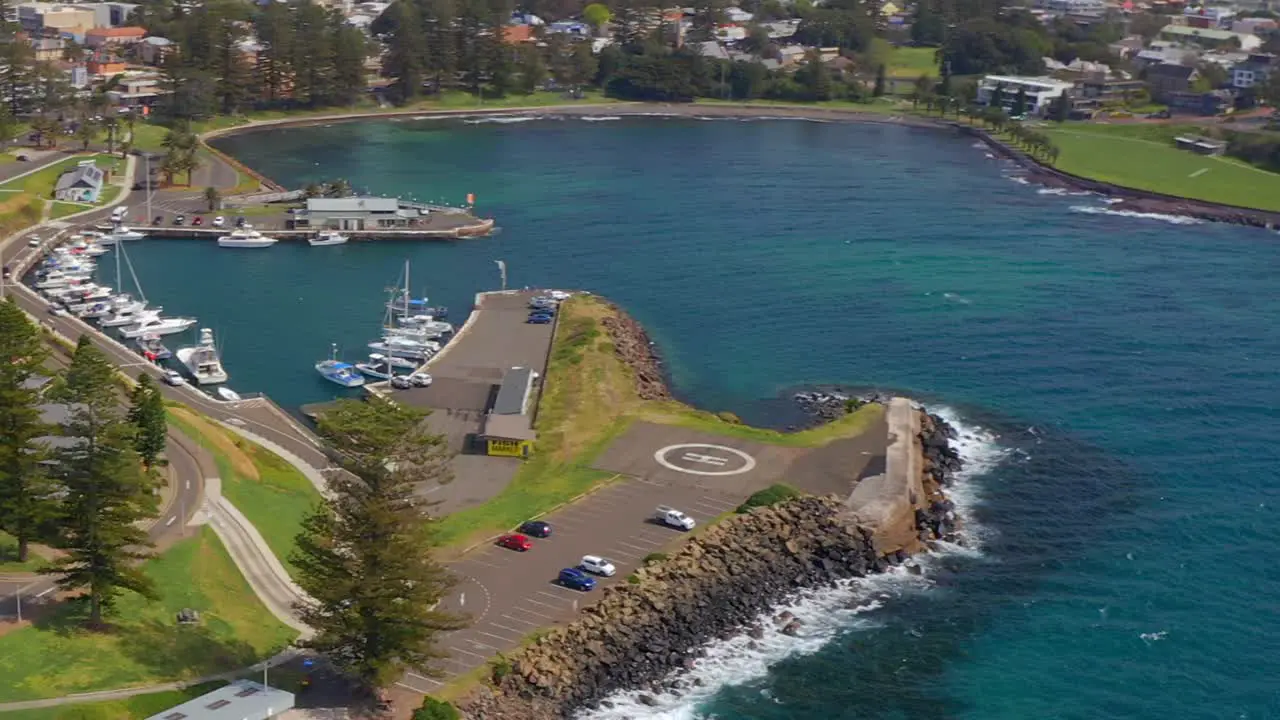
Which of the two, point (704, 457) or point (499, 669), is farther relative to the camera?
point (704, 457)

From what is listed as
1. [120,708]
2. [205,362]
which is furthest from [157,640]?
[205,362]

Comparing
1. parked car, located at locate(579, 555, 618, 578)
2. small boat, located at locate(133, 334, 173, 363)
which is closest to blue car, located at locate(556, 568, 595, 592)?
parked car, located at locate(579, 555, 618, 578)

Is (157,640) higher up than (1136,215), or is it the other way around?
(1136,215)

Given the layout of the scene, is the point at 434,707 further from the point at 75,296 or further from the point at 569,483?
the point at 75,296

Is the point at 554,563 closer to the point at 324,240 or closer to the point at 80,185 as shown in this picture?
the point at 324,240

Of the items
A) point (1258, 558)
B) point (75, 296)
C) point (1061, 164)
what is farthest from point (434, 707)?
point (1061, 164)

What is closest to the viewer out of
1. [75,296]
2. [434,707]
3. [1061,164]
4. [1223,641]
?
[434,707]
